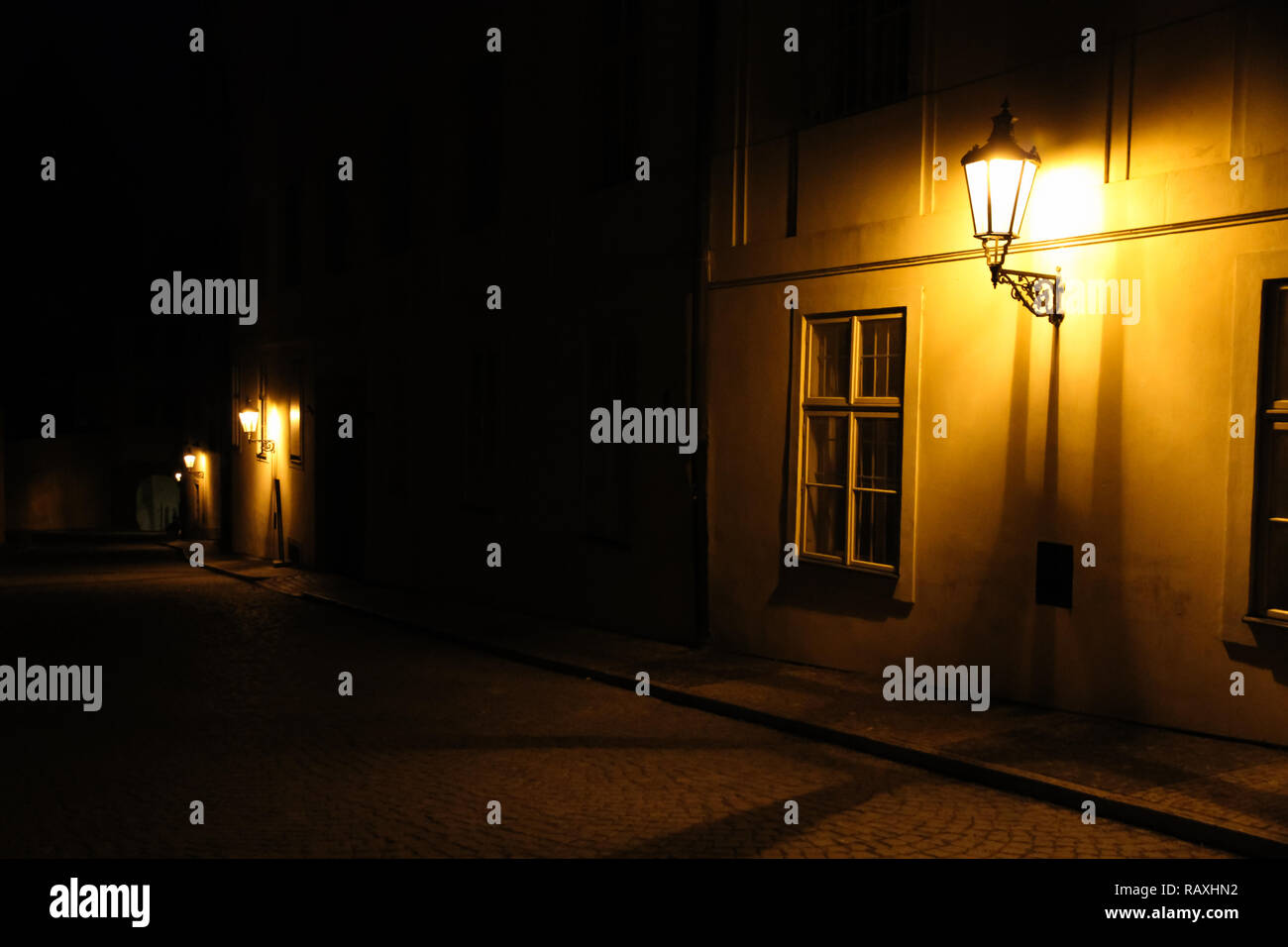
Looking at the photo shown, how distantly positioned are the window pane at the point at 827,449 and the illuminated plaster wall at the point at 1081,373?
0.30 m

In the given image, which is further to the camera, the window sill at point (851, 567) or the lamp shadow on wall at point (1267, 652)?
the window sill at point (851, 567)

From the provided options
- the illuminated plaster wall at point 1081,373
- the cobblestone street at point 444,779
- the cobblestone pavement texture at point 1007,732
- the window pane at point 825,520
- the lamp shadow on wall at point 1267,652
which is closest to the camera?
the cobblestone street at point 444,779

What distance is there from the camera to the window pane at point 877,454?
10.7 metres

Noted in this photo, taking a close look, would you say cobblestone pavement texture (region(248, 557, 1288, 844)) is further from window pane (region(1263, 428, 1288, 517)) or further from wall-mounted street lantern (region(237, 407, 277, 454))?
wall-mounted street lantern (region(237, 407, 277, 454))

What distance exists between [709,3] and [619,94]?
2389 mm

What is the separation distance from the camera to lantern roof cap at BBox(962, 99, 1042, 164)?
867 cm

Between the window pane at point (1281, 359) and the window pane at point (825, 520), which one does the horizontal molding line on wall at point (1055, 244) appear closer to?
the window pane at point (1281, 359)

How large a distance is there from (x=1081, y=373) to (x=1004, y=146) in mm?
1724

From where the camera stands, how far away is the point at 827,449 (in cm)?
1140

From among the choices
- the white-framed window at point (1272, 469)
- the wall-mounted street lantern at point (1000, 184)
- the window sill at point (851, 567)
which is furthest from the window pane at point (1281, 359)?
the window sill at point (851, 567)

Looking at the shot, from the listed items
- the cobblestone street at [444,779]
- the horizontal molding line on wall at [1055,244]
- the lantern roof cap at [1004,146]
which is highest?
the lantern roof cap at [1004,146]

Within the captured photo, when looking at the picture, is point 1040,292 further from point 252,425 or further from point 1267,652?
point 252,425

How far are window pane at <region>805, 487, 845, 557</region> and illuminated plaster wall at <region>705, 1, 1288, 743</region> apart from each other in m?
→ 0.23

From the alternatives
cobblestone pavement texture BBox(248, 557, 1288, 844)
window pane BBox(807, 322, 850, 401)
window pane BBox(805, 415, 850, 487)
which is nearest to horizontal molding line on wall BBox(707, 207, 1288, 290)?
window pane BBox(807, 322, 850, 401)
